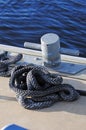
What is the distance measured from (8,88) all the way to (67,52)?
0.61 metres

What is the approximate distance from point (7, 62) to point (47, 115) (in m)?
0.77

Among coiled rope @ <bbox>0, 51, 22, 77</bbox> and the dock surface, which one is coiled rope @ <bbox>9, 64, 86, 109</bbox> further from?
coiled rope @ <bbox>0, 51, 22, 77</bbox>

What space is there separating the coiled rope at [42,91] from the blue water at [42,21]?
336cm

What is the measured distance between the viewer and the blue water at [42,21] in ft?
23.5

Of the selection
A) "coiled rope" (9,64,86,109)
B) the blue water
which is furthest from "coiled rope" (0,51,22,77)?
the blue water

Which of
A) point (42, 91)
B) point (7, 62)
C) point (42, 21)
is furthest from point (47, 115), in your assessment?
point (42, 21)

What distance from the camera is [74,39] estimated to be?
23.1 ft

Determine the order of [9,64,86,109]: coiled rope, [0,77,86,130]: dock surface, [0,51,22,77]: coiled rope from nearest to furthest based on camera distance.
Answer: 1. [0,77,86,130]: dock surface
2. [9,64,86,109]: coiled rope
3. [0,51,22,77]: coiled rope

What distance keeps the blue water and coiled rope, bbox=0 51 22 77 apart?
9.40ft

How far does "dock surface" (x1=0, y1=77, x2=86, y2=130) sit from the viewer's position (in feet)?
9.35

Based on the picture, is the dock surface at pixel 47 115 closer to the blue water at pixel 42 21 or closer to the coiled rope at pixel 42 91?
the coiled rope at pixel 42 91

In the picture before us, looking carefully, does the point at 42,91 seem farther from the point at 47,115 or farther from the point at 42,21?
the point at 42,21

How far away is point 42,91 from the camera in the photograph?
10.2 feet

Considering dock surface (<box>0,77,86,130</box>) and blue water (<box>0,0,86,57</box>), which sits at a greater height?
dock surface (<box>0,77,86,130</box>)
